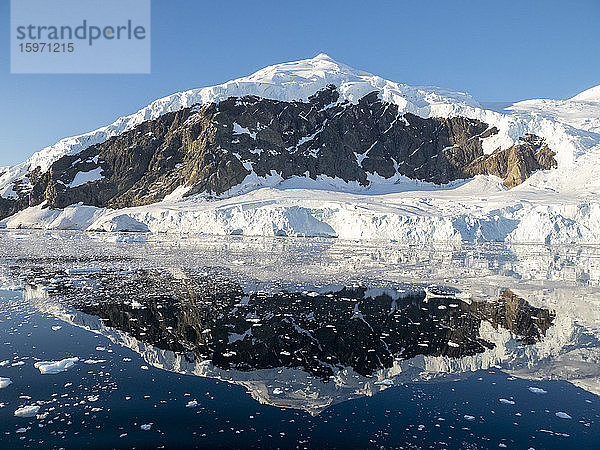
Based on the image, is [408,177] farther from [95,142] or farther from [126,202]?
[95,142]

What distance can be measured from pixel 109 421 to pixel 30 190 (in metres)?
88.5

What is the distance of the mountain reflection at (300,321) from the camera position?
6.42 metres

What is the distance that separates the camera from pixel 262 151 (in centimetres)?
7331

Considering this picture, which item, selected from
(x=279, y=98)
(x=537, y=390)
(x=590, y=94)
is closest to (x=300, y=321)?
(x=537, y=390)

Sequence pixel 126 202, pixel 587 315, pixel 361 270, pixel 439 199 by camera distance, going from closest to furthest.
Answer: pixel 587 315 < pixel 361 270 < pixel 439 199 < pixel 126 202

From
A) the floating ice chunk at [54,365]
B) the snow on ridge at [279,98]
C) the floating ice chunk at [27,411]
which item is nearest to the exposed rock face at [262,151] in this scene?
the snow on ridge at [279,98]

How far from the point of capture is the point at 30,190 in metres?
77.4

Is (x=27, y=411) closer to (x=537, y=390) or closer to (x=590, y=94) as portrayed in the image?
(x=537, y=390)

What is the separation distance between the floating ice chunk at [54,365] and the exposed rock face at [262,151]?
2471 inches

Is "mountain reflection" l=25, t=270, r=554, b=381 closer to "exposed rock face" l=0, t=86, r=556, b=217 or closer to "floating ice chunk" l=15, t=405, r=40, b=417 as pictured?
"floating ice chunk" l=15, t=405, r=40, b=417

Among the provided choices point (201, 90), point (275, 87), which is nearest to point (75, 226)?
point (201, 90)

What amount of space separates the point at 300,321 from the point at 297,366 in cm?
231

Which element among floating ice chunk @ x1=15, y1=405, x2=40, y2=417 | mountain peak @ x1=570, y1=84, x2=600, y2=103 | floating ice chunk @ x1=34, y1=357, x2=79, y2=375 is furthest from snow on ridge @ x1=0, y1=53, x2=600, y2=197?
floating ice chunk @ x1=15, y1=405, x2=40, y2=417

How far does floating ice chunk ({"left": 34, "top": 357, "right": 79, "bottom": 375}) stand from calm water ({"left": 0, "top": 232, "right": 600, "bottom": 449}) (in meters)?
0.09
